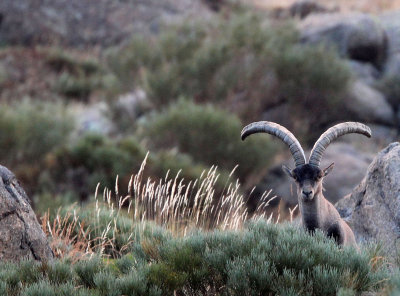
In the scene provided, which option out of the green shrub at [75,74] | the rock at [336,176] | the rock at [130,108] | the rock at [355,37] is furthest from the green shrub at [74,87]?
the rock at [336,176]

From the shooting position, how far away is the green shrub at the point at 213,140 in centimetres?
2034

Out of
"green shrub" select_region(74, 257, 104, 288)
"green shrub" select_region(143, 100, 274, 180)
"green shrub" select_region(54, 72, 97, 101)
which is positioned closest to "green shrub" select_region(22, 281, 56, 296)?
"green shrub" select_region(74, 257, 104, 288)

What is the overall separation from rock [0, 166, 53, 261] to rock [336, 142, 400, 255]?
3.54 m

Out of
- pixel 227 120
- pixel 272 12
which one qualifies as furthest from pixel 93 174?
pixel 272 12

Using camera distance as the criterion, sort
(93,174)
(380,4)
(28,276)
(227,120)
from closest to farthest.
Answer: (28,276) → (93,174) → (227,120) → (380,4)

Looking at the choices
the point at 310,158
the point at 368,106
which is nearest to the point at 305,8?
the point at 368,106

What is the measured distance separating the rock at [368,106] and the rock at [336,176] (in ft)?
11.3

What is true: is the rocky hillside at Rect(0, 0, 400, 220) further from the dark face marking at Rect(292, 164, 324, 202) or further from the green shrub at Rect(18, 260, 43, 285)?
the green shrub at Rect(18, 260, 43, 285)

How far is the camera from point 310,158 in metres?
7.93

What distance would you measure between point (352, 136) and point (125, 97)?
26.7 ft

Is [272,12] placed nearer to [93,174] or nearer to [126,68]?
[126,68]

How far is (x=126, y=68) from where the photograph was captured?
85.3 ft

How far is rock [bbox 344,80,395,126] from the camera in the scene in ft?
75.7

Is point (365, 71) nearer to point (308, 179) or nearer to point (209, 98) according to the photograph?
point (209, 98)
